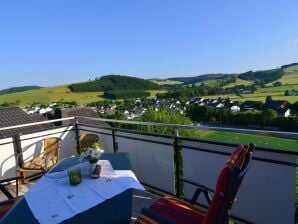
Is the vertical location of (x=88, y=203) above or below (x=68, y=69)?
below

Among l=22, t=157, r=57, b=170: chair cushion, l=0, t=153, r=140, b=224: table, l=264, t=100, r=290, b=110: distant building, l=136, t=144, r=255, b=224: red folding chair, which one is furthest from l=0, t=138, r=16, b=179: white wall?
l=264, t=100, r=290, b=110: distant building

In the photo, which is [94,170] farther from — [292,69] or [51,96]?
[292,69]

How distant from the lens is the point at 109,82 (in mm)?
65688

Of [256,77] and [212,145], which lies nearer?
[212,145]

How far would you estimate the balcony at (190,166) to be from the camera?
2746 mm

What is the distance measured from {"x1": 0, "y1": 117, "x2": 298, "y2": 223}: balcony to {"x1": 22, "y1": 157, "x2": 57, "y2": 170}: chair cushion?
13.6 inches

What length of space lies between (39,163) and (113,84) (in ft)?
198

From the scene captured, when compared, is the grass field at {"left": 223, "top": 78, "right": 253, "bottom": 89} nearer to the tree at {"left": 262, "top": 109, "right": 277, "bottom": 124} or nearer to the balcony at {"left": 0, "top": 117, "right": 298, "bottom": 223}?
the tree at {"left": 262, "top": 109, "right": 277, "bottom": 124}

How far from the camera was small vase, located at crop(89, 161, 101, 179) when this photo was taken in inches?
117

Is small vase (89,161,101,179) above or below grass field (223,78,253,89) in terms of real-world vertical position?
above

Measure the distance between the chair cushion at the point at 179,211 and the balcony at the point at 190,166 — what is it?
2.16ft

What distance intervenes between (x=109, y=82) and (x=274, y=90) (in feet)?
109

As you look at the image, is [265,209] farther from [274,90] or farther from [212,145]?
[274,90]

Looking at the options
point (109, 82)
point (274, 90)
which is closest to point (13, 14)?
point (274, 90)
